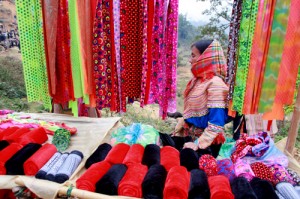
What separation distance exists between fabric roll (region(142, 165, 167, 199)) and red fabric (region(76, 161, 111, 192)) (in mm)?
277

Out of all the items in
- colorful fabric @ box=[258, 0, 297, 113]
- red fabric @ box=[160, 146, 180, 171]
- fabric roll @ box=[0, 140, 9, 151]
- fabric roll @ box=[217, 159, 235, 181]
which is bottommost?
fabric roll @ box=[217, 159, 235, 181]

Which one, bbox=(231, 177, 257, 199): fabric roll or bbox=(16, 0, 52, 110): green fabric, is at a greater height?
bbox=(16, 0, 52, 110): green fabric

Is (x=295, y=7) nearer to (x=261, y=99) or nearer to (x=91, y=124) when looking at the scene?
(x=261, y=99)

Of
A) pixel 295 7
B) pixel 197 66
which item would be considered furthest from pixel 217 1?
pixel 295 7

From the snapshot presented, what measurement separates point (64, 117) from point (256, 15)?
74.6 inches

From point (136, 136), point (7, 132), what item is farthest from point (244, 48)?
point (7, 132)

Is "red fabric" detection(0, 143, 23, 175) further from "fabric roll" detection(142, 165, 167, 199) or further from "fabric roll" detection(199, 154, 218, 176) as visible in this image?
"fabric roll" detection(199, 154, 218, 176)

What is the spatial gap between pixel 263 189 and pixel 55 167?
3.97 ft

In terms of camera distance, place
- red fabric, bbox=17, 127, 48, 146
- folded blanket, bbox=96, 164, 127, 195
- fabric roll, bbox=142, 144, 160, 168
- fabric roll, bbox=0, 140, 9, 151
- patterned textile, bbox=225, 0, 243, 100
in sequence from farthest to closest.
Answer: red fabric, bbox=17, 127, 48, 146, fabric roll, bbox=0, 140, 9, 151, fabric roll, bbox=142, 144, 160, 168, patterned textile, bbox=225, 0, 243, 100, folded blanket, bbox=96, 164, 127, 195

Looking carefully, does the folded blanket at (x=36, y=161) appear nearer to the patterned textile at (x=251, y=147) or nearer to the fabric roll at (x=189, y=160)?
the fabric roll at (x=189, y=160)

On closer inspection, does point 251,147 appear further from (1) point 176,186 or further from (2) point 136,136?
(2) point 136,136

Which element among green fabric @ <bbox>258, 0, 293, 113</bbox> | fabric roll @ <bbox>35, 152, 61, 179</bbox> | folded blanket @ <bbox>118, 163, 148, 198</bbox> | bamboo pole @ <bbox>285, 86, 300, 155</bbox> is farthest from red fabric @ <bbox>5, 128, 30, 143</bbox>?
bamboo pole @ <bbox>285, 86, 300, 155</bbox>

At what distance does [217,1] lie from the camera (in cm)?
722

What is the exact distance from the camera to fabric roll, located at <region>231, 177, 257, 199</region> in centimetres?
122
